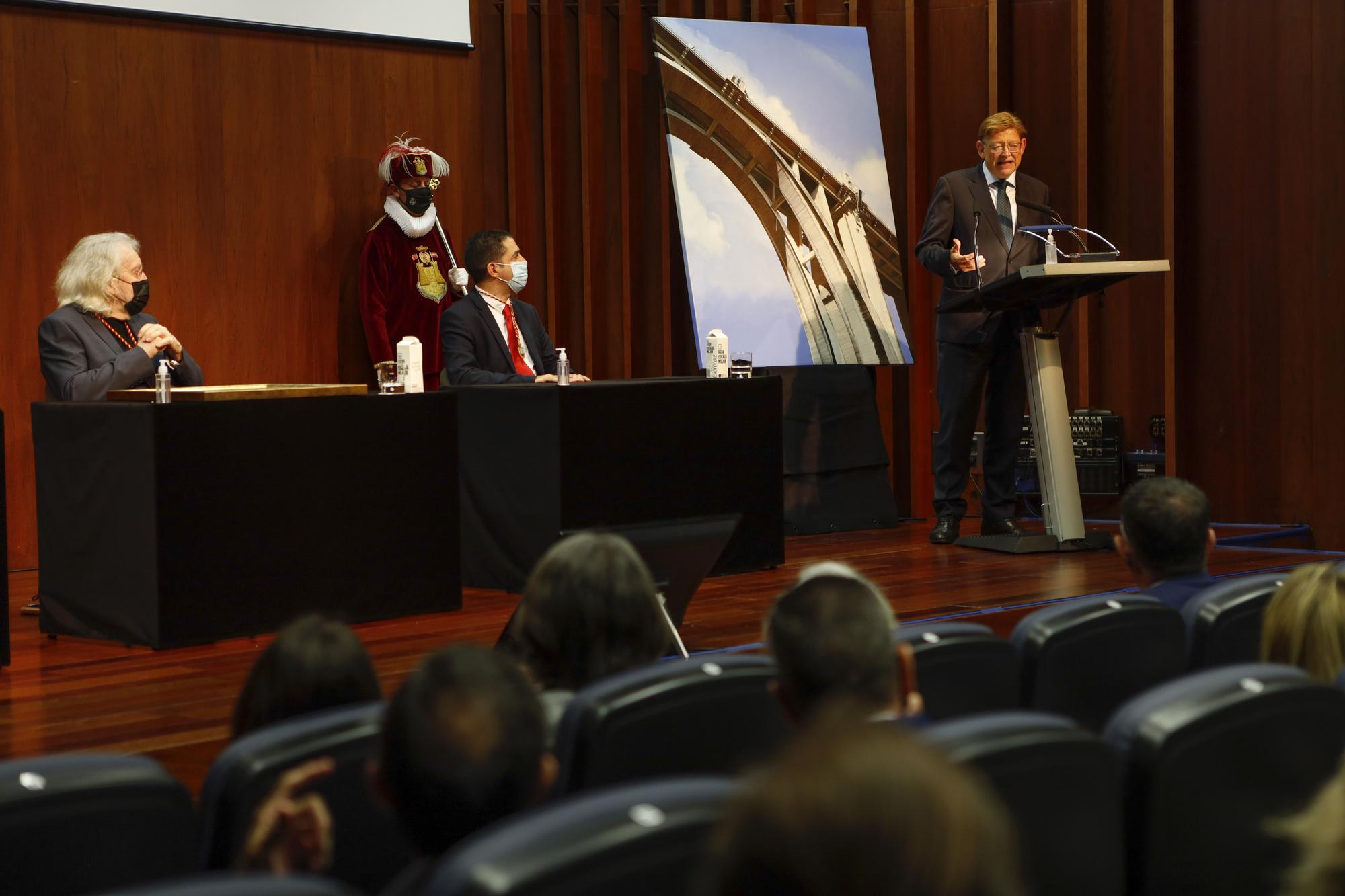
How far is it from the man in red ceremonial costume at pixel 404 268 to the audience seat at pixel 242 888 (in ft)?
19.0

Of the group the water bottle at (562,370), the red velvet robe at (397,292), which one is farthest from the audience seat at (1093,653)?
the red velvet robe at (397,292)

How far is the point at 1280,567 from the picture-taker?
16.5 feet

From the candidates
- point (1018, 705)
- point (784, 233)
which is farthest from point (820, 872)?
point (784, 233)

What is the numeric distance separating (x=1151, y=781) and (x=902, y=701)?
0.37 m

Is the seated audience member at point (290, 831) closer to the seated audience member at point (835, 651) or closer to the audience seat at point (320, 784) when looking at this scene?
the audience seat at point (320, 784)

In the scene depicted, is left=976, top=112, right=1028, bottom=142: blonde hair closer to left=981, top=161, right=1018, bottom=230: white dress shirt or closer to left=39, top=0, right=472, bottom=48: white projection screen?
left=981, top=161, right=1018, bottom=230: white dress shirt

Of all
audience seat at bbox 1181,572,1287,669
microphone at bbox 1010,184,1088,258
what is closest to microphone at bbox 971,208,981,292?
microphone at bbox 1010,184,1088,258

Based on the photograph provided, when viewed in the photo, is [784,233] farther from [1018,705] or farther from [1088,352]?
[1018,705]

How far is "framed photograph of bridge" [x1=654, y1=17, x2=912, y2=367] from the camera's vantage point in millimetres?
6387

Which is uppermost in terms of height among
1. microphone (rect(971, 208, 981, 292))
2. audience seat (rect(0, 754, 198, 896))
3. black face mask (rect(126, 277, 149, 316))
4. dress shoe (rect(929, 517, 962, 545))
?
microphone (rect(971, 208, 981, 292))

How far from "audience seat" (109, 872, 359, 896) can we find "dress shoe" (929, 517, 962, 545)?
5040mm

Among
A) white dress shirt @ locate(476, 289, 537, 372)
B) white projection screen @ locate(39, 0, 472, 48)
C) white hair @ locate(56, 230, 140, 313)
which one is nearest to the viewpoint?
white hair @ locate(56, 230, 140, 313)

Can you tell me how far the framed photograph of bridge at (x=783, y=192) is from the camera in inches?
251

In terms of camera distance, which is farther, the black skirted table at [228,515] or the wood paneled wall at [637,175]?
the wood paneled wall at [637,175]
